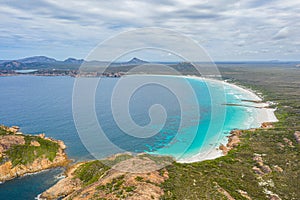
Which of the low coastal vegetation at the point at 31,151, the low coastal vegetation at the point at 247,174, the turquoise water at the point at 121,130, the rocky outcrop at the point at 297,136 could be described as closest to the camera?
the low coastal vegetation at the point at 247,174

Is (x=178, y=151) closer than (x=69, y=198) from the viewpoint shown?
No

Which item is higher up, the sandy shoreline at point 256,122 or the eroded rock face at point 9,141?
the eroded rock face at point 9,141

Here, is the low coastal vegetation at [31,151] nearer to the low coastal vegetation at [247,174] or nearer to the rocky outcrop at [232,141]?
the low coastal vegetation at [247,174]

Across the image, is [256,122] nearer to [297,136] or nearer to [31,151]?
[297,136]

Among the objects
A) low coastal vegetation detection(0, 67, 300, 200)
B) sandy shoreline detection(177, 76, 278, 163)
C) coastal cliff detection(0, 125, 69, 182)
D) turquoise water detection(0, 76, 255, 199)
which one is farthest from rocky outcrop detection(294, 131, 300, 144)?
coastal cliff detection(0, 125, 69, 182)

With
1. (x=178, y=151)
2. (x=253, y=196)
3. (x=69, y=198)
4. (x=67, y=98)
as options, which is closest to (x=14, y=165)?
(x=69, y=198)

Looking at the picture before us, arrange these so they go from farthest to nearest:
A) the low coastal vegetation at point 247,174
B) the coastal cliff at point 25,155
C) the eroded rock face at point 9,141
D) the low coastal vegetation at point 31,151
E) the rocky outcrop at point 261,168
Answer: the eroded rock face at point 9,141
the low coastal vegetation at point 31,151
the coastal cliff at point 25,155
the rocky outcrop at point 261,168
the low coastal vegetation at point 247,174

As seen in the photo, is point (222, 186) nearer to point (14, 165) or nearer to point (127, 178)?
point (127, 178)

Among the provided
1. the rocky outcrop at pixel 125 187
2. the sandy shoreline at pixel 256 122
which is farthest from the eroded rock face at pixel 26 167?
the sandy shoreline at pixel 256 122

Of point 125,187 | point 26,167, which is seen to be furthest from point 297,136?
point 26,167
